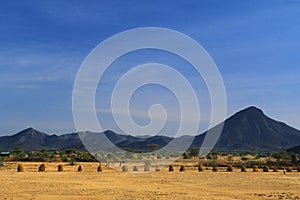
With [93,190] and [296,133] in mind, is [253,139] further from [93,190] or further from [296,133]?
[93,190]

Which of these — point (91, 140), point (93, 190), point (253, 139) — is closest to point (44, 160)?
point (93, 190)

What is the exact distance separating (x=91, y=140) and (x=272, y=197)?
120916 mm

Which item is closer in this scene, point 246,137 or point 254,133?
point 254,133

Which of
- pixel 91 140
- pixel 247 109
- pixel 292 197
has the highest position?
pixel 247 109

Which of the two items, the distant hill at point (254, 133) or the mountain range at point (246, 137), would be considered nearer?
the mountain range at point (246, 137)

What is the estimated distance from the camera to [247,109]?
175 meters

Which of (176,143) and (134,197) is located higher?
(176,143)

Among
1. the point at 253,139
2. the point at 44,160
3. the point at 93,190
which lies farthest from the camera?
the point at 253,139

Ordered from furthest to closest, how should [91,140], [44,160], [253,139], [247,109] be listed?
1. [247,109]
2. [253,139]
3. [91,140]
4. [44,160]

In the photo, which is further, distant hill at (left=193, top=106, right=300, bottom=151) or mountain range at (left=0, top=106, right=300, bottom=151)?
distant hill at (left=193, top=106, right=300, bottom=151)

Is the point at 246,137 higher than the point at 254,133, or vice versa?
the point at 254,133

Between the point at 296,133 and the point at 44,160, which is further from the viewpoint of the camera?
the point at 296,133

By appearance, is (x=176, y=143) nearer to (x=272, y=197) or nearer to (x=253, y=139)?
(x=253, y=139)

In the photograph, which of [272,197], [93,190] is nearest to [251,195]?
[272,197]
